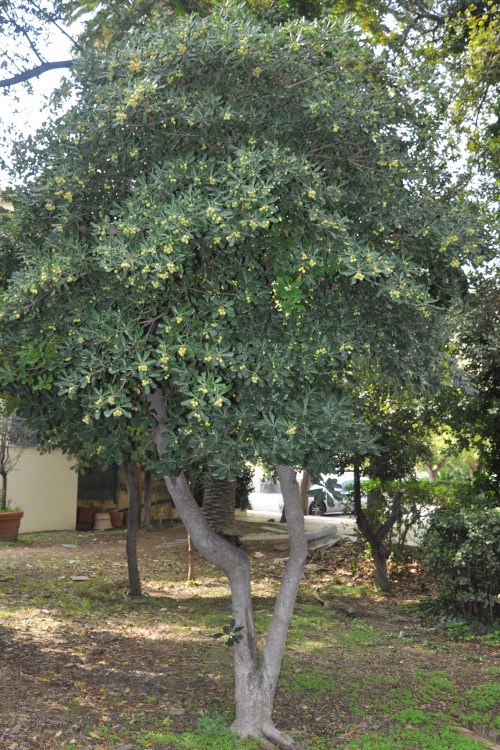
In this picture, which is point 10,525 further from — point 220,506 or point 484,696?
point 484,696

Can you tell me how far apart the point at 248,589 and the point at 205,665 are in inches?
74.1

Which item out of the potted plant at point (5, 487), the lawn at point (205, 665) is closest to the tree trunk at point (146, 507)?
the potted plant at point (5, 487)

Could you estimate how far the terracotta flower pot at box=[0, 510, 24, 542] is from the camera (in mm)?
14922

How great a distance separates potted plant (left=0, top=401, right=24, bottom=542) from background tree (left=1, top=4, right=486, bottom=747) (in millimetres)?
9632

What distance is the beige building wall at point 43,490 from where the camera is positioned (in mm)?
16438

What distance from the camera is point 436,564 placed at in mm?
10133

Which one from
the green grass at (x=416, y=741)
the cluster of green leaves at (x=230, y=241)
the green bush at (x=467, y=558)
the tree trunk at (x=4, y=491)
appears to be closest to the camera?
the cluster of green leaves at (x=230, y=241)

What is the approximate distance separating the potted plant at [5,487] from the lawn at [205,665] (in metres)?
2.12

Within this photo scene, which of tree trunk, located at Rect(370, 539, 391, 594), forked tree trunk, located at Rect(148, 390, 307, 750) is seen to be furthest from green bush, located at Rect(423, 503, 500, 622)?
forked tree trunk, located at Rect(148, 390, 307, 750)

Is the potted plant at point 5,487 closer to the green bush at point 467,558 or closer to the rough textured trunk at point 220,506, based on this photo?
the rough textured trunk at point 220,506

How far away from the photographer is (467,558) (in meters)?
9.80

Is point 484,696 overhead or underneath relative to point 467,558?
underneath

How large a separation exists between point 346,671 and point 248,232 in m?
5.04

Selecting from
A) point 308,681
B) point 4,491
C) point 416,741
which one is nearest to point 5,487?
point 4,491
